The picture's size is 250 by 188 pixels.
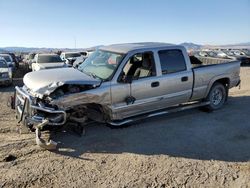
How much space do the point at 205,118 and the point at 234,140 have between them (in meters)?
1.53

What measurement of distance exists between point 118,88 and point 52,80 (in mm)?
1380

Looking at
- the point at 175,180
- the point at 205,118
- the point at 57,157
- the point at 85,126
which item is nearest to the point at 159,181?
the point at 175,180

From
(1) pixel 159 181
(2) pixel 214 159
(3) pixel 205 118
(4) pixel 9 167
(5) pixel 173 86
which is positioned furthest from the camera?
(3) pixel 205 118

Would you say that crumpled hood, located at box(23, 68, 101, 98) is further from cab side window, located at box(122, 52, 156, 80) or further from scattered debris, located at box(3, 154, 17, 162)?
scattered debris, located at box(3, 154, 17, 162)

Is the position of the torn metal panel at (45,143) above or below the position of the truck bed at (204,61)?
below

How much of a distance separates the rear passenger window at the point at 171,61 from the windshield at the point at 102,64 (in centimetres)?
107

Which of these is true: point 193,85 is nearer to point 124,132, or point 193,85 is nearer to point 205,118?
point 205,118

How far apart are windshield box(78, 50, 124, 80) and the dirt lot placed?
124 cm

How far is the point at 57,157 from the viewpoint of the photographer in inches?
205

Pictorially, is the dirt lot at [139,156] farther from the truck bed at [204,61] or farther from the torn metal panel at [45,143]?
the truck bed at [204,61]

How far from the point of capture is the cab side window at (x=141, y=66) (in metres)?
6.79

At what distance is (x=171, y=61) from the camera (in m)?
7.18

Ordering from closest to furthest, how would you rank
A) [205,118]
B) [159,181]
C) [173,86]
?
[159,181] → [173,86] → [205,118]

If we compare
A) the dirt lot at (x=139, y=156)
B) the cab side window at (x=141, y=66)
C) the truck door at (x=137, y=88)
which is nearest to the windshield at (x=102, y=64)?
the truck door at (x=137, y=88)
